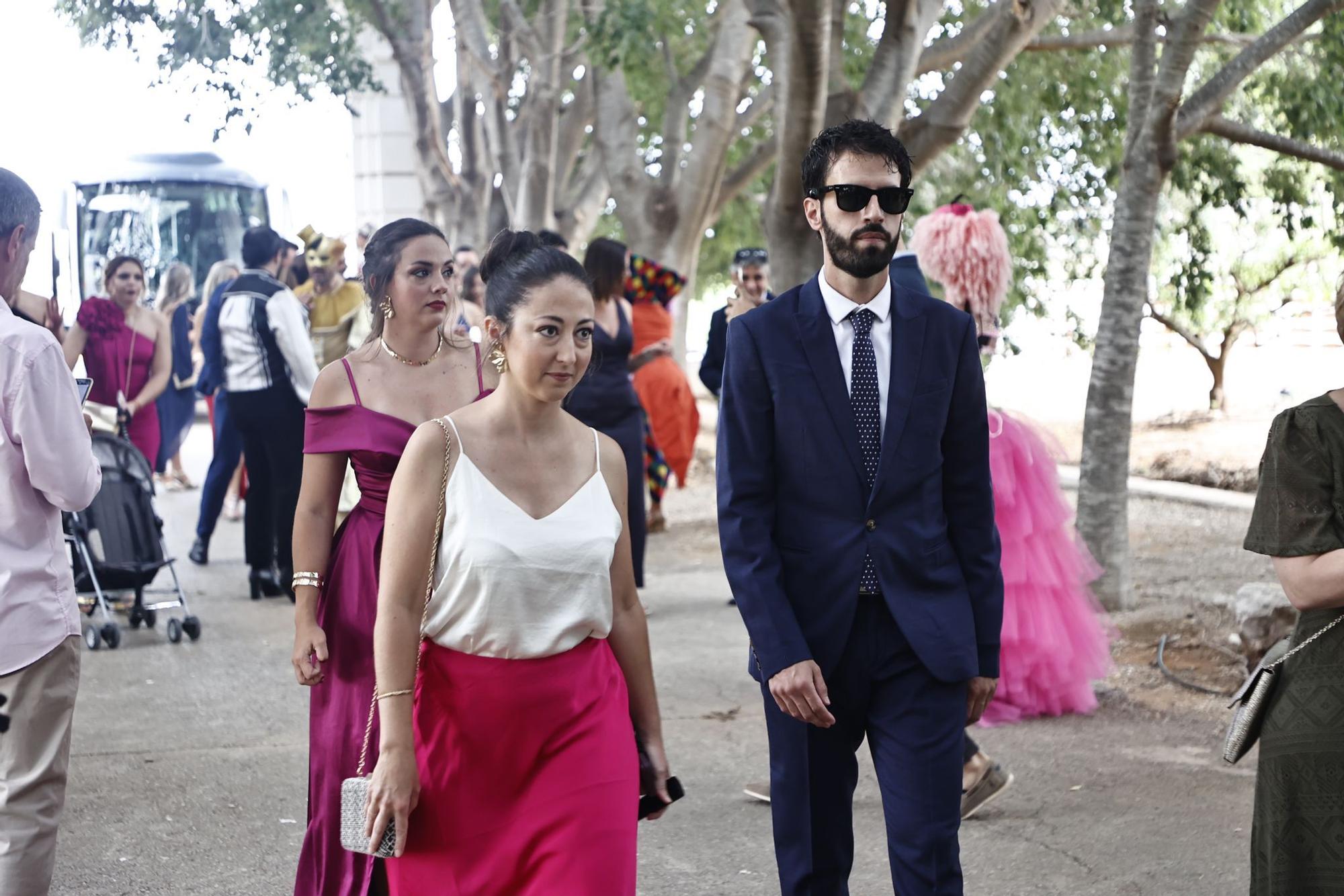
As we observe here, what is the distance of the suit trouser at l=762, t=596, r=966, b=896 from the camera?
354cm

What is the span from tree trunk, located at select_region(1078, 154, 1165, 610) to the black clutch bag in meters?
6.03

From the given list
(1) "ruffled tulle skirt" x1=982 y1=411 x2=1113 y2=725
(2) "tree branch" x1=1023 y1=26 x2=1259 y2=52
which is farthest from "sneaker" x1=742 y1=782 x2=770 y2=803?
(2) "tree branch" x1=1023 y1=26 x2=1259 y2=52

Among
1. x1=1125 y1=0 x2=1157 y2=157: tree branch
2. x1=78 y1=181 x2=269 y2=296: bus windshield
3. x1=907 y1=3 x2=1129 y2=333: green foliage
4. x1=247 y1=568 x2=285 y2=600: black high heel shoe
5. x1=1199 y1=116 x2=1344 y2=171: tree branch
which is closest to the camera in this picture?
x1=1125 y1=0 x2=1157 y2=157: tree branch

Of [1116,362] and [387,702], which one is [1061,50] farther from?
[387,702]

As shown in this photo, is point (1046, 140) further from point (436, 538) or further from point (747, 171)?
point (436, 538)

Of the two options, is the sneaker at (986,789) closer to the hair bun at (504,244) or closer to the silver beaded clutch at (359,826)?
the hair bun at (504,244)

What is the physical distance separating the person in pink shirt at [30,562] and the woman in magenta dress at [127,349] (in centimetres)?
627

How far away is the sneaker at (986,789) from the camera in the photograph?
549cm

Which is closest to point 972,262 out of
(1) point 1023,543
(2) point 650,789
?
(1) point 1023,543

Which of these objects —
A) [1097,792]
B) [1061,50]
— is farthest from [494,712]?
[1061,50]

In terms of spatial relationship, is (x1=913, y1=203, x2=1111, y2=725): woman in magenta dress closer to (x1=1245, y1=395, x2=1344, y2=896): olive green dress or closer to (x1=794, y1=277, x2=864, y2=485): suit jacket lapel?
(x1=794, y1=277, x2=864, y2=485): suit jacket lapel

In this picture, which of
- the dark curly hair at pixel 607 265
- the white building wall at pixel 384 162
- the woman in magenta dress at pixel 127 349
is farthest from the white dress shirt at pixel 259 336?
the white building wall at pixel 384 162

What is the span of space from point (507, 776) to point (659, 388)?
10051 mm

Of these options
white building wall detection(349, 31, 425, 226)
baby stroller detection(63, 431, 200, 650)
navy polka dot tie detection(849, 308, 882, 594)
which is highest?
white building wall detection(349, 31, 425, 226)
